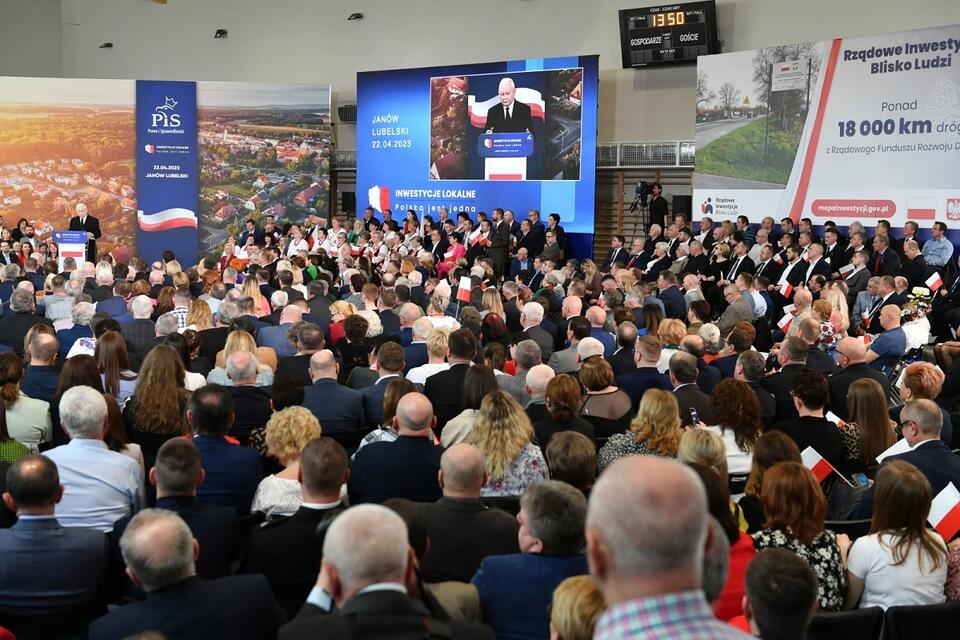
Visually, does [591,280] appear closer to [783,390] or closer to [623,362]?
[623,362]

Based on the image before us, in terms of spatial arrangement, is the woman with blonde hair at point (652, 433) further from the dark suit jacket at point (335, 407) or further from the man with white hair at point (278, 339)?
the man with white hair at point (278, 339)

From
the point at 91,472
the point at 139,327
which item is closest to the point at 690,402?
the point at 91,472

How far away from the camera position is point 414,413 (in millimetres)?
4320

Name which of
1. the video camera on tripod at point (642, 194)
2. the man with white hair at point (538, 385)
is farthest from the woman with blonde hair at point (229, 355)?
the video camera on tripod at point (642, 194)

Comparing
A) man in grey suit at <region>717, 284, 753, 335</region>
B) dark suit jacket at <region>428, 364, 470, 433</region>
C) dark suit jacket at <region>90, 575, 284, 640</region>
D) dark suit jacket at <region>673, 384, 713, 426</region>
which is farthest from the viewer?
man in grey suit at <region>717, 284, 753, 335</region>

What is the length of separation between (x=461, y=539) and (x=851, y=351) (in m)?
3.92

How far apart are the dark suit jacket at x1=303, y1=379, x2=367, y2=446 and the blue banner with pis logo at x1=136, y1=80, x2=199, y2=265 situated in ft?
54.6

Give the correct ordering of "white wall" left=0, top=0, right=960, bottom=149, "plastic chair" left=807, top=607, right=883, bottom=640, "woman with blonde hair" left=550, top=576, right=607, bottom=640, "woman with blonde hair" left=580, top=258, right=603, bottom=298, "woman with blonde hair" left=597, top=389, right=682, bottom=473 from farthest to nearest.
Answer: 1. "white wall" left=0, top=0, right=960, bottom=149
2. "woman with blonde hair" left=580, top=258, right=603, bottom=298
3. "woman with blonde hair" left=597, top=389, right=682, bottom=473
4. "plastic chair" left=807, top=607, right=883, bottom=640
5. "woman with blonde hair" left=550, top=576, right=607, bottom=640

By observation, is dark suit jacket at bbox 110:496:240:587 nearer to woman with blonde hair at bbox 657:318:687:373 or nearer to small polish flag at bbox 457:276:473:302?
woman with blonde hair at bbox 657:318:687:373

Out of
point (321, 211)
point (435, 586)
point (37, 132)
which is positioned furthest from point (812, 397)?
point (37, 132)

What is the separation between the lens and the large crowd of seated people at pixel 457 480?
220 cm

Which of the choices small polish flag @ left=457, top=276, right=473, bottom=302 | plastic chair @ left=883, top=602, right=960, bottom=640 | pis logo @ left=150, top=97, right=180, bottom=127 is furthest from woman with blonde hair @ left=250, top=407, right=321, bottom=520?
pis logo @ left=150, top=97, right=180, bottom=127

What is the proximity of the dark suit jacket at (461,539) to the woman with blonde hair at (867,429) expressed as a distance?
2.48 metres

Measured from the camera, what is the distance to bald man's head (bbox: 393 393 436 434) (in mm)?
4324
